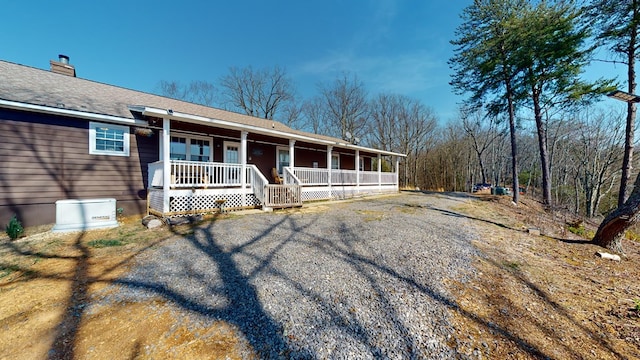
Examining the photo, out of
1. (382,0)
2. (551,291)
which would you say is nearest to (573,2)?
(382,0)

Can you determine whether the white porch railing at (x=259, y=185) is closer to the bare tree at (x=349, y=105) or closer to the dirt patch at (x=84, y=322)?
the dirt patch at (x=84, y=322)

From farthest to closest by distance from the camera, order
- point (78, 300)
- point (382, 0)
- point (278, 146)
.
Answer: point (382, 0)
point (278, 146)
point (78, 300)

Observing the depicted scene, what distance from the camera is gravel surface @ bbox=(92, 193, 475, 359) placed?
2.13 meters

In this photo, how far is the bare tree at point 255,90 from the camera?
27000 millimetres

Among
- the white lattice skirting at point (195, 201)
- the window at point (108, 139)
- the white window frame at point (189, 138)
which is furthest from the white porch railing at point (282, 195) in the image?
the window at point (108, 139)

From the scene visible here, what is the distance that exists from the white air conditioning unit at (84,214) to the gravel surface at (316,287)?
107 inches

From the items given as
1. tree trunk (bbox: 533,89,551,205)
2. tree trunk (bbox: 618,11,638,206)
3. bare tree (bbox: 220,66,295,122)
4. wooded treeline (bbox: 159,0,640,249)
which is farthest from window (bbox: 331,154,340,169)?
bare tree (bbox: 220,66,295,122)

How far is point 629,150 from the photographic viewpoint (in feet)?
28.6

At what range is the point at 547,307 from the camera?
278 cm

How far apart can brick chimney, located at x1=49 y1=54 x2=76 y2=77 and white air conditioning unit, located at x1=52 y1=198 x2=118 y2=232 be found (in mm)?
7662

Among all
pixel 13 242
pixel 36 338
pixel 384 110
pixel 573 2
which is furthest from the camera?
pixel 384 110

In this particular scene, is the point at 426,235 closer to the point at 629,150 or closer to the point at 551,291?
the point at 551,291

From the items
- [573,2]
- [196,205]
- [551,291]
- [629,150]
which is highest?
[573,2]

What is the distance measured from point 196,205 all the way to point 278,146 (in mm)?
5339
